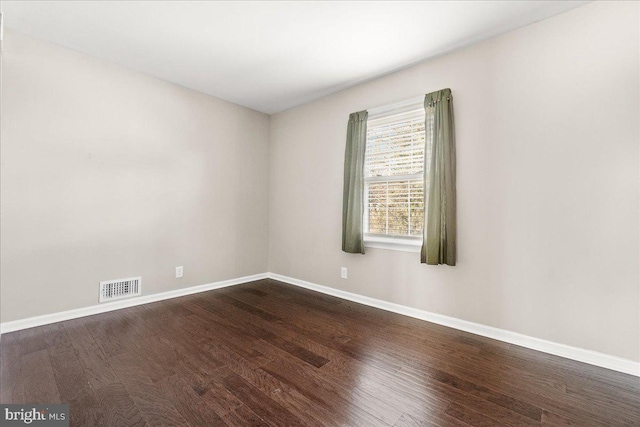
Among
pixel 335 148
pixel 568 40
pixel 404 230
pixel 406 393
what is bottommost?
pixel 406 393

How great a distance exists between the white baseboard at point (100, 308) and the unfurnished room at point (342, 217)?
0.02 metres

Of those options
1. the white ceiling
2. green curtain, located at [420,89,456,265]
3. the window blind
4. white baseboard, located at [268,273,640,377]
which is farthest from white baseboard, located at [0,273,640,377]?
the white ceiling

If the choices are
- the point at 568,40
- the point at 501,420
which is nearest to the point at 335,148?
the point at 568,40

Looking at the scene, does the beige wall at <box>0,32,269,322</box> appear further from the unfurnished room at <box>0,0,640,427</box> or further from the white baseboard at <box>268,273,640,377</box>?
the white baseboard at <box>268,273,640,377</box>

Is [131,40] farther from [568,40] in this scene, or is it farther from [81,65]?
[568,40]

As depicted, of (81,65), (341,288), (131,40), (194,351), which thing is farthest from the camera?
(341,288)

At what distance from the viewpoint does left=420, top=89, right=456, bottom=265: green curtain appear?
8.19 ft

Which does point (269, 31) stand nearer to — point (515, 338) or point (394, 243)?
point (394, 243)

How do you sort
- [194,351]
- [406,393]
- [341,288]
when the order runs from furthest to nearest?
[341,288] < [194,351] < [406,393]

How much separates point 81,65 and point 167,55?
82 centimetres

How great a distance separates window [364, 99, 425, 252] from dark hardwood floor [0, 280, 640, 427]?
0.93 m

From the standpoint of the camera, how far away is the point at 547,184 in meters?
2.10

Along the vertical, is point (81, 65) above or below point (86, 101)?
above

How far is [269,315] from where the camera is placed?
2.76 metres
